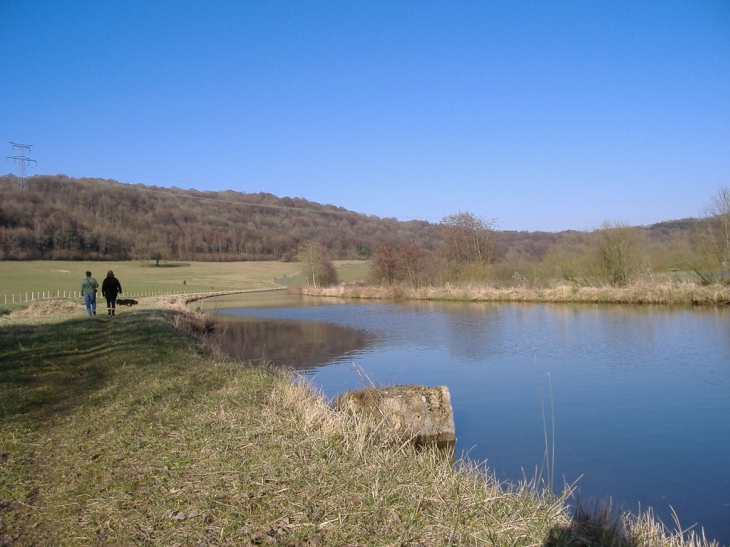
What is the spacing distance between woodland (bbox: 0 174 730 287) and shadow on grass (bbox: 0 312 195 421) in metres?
26.1

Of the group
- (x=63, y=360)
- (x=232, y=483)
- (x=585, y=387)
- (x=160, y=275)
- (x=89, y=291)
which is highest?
(x=160, y=275)

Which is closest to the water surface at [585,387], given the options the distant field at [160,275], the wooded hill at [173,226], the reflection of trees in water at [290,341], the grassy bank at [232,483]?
the reflection of trees in water at [290,341]

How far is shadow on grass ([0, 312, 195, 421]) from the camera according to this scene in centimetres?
651

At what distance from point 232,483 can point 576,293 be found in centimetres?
2983

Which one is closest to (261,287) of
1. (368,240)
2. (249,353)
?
(368,240)

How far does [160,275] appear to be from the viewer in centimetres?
6925

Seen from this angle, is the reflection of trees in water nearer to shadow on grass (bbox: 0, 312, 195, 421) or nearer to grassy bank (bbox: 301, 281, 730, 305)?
shadow on grass (bbox: 0, 312, 195, 421)

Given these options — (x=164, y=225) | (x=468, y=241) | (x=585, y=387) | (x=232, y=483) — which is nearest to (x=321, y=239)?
(x=164, y=225)

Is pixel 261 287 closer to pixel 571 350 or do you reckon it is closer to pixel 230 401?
pixel 571 350

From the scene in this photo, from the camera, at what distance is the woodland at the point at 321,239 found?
3153cm

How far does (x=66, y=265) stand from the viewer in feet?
220

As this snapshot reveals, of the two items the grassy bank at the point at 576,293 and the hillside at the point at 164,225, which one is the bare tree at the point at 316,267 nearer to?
the hillside at the point at 164,225

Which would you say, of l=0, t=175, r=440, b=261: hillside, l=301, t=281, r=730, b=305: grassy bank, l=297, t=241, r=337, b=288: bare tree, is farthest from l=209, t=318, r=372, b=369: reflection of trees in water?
l=0, t=175, r=440, b=261: hillside

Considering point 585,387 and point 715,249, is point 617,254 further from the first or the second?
point 585,387
